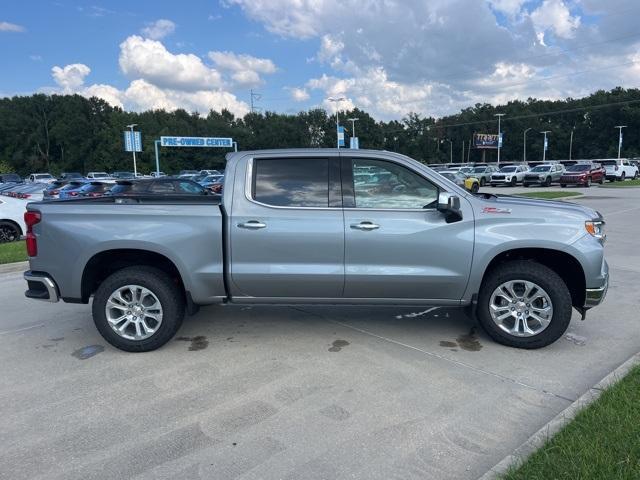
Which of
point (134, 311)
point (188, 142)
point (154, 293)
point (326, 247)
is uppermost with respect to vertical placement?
point (188, 142)

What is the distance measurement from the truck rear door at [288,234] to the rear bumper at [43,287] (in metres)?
Result: 1.64

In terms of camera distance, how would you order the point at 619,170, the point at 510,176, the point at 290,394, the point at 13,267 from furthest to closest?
the point at 619,170 < the point at 510,176 < the point at 13,267 < the point at 290,394

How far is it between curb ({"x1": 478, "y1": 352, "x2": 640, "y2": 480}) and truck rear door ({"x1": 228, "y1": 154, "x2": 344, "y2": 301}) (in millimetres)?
2006

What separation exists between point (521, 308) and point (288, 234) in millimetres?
2236

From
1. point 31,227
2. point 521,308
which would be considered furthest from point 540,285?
point 31,227

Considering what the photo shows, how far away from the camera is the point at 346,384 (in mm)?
3930

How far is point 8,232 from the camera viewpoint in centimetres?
1221

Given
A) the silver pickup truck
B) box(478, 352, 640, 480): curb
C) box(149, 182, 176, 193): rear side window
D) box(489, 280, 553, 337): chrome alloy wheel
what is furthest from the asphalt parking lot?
box(149, 182, 176, 193): rear side window

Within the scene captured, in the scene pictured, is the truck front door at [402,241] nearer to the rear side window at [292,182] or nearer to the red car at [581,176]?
the rear side window at [292,182]

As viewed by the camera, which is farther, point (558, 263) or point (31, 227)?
point (558, 263)

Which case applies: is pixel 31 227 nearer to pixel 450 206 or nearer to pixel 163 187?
pixel 450 206

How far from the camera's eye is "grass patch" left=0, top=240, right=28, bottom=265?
8938 millimetres

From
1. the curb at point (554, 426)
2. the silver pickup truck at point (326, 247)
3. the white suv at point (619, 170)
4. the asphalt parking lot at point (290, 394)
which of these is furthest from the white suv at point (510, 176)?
the curb at point (554, 426)

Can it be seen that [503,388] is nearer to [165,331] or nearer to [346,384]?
[346,384]
